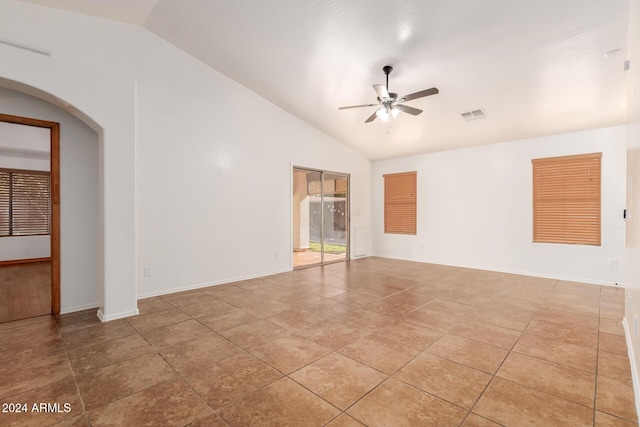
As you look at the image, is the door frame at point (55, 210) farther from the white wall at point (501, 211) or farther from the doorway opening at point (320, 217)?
the white wall at point (501, 211)

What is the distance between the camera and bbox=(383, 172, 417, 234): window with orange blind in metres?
7.38

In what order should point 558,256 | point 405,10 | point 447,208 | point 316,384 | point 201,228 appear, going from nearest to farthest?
point 316,384, point 405,10, point 201,228, point 558,256, point 447,208

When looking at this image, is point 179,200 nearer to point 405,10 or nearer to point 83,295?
point 83,295

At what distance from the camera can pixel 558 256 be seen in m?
5.32

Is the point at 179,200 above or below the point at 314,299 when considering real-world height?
above

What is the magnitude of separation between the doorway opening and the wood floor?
13.6 ft

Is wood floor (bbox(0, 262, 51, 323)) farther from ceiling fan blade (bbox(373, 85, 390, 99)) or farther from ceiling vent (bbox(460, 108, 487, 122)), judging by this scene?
ceiling vent (bbox(460, 108, 487, 122))

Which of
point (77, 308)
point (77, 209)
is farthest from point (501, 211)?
point (77, 308)

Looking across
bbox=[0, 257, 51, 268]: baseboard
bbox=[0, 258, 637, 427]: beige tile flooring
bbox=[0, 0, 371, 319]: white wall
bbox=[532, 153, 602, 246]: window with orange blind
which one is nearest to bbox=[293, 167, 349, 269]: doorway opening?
bbox=[0, 0, 371, 319]: white wall

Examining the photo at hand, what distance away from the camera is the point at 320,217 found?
6.90 m

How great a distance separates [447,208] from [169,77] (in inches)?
242

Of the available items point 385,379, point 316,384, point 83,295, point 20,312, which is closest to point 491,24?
point 385,379

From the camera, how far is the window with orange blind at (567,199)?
499 centimetres

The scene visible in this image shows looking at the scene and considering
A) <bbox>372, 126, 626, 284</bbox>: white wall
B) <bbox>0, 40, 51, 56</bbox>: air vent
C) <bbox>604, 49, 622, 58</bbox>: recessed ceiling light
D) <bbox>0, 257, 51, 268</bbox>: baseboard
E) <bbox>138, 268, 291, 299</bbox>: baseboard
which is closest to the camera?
<bbox>0, 40, 51, 56</bbox>: air vent
